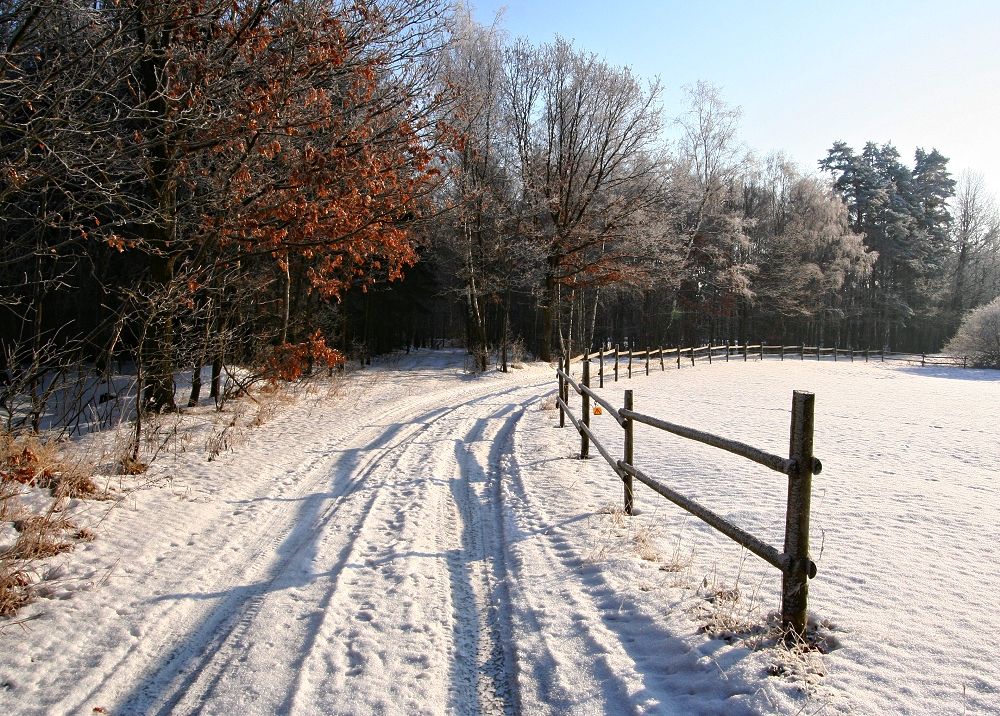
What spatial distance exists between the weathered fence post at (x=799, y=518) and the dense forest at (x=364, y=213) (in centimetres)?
661

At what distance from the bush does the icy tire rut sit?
40533 mm

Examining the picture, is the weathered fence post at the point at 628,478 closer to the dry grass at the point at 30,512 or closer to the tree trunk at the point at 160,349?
the dry grass at the point at 30,512

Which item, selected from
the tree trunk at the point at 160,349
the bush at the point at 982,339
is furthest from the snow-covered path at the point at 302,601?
the bush at the point at 982,339

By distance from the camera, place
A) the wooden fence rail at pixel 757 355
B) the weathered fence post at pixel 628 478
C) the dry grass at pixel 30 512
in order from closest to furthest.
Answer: the dry grass at pixel 30 512, the weathered fence post at pixel 628 478, the wooden fence rail at pixel 757 355

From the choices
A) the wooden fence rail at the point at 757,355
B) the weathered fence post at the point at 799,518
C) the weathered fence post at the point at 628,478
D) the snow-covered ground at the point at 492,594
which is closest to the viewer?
the snow-covered ground at the point at 492,594

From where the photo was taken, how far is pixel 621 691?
10.1 feet

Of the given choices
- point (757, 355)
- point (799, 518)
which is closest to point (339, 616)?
point (799, 518)

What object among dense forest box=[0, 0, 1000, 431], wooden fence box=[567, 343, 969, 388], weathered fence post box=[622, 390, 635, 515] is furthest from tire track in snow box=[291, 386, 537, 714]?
wooden fence box=[567, 343, 969, 388]

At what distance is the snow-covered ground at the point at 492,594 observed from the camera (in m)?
3.11

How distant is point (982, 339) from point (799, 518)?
140 ft

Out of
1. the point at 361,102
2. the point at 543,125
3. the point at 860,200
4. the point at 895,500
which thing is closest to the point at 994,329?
the point at 860,200

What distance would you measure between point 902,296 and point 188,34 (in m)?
59.5

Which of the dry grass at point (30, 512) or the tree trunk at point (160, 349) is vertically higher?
the tree trunk at point (160, 349)

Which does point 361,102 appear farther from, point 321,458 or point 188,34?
point 321,458
